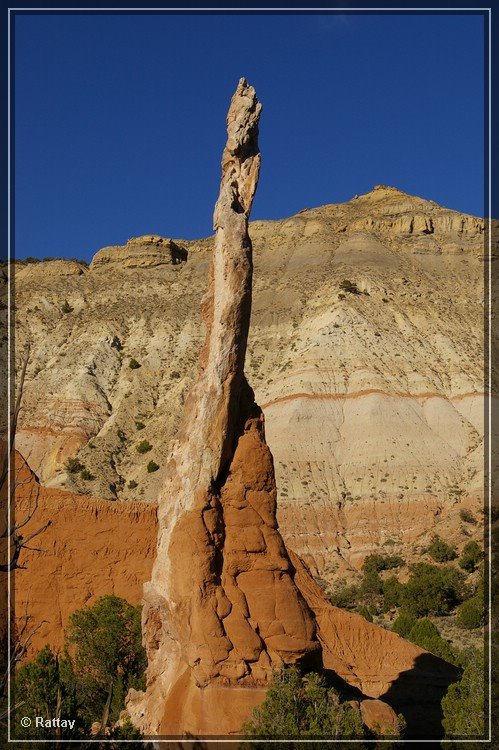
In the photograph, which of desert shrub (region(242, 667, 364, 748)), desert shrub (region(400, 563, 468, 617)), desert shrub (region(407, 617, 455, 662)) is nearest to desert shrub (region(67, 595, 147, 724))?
desert shrub (region(242, 667, 364, 748))

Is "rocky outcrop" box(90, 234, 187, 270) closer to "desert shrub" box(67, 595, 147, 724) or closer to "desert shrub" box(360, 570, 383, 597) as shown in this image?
"desert shrub" box(360, 570, 383, 597)

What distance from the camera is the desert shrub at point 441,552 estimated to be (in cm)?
4888

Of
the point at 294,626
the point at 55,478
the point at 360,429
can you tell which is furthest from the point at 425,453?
the point at 294,626

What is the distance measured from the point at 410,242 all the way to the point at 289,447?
38462 mm

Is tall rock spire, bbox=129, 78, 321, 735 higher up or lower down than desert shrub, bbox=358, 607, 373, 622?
higher up

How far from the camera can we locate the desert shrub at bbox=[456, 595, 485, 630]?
36.3 metres

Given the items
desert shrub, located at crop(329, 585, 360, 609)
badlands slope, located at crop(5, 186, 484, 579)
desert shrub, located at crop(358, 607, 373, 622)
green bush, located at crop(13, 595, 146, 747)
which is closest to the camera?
green bush, located at crop(13, 595, 146, 747)

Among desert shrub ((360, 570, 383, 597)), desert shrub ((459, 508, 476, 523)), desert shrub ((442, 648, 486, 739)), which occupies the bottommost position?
desert shrub ((360, 570, 383, 597))

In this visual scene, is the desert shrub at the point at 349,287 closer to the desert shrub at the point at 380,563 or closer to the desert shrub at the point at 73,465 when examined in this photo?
the desert shrub at the point at 73,465

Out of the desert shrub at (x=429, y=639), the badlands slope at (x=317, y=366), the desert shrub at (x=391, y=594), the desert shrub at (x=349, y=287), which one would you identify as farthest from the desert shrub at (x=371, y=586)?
the desert shrub at (x=349, y=287)

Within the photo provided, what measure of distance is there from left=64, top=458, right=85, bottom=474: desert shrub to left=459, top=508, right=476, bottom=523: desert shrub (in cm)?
2455

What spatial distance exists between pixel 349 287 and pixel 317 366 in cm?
1211

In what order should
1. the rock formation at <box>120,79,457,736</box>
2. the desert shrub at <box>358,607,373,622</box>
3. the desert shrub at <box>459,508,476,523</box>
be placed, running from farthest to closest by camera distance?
the desert shrub at <box>459,508,476,523</box> → the desert shrub at <box>358,607,373,622</box> → the rock formation at <box>120,79,457,736</box>

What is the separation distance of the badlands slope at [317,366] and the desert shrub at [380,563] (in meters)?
1.19
